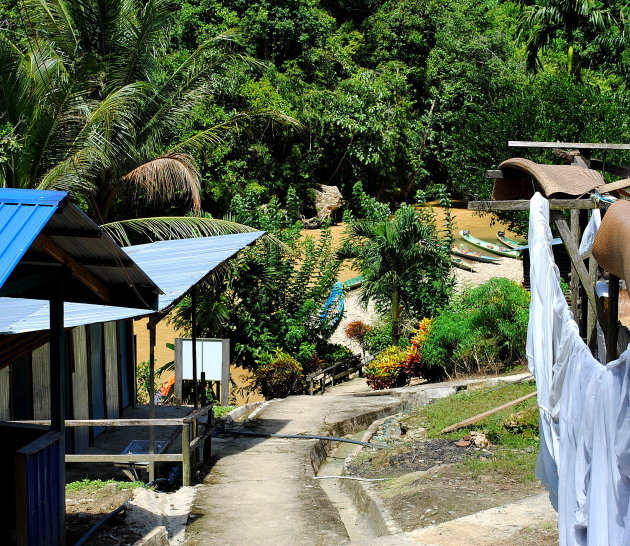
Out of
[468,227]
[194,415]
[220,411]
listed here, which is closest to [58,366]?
[194,415]

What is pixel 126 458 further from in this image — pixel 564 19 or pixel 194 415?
pixel 564 19

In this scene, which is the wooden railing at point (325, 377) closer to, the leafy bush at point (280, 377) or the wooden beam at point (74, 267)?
the leafy bush at point (280, 377)

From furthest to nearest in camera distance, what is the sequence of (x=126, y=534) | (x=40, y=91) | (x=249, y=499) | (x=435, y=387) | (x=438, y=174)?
(x=438, y=174)
(x=435, y=387)
(x=40, y=91)
(x=249, y=499)
(x=126, y=534)

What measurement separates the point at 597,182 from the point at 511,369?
32.3 ft

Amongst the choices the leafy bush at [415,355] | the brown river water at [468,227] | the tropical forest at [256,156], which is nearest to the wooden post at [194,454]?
the tropical forest at [256,156]

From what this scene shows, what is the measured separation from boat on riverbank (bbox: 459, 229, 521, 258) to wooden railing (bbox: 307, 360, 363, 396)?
55.1 feet

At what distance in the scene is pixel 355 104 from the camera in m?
41.0

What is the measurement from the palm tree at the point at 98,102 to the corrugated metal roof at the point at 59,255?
8377mm

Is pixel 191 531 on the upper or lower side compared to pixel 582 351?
lower

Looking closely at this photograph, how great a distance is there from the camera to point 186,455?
10117 mm

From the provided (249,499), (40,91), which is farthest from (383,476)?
(40,91)

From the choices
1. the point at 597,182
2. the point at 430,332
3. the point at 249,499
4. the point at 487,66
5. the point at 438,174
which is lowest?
the point at 249,499

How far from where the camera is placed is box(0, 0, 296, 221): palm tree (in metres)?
15.1

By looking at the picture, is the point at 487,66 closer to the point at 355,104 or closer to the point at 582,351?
the point at 355,104
